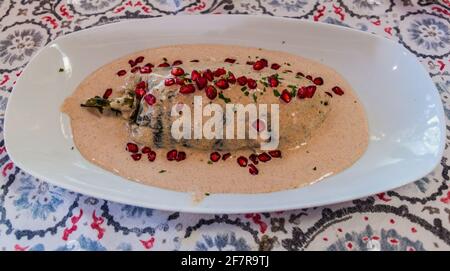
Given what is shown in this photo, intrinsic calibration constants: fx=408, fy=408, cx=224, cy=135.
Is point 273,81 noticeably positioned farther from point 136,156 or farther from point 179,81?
point 136,156

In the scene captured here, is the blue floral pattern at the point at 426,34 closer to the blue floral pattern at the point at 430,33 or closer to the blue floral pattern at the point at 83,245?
the blue floral pattern at the point at 430,33

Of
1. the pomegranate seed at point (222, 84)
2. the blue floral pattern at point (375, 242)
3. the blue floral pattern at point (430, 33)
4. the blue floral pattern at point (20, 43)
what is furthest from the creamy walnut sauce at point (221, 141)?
the blue floral pattern at point (430, 33)

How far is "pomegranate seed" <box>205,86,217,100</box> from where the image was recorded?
2355 mm

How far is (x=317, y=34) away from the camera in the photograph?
9.07 ft

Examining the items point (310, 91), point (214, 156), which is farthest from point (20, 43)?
point (310, 91)

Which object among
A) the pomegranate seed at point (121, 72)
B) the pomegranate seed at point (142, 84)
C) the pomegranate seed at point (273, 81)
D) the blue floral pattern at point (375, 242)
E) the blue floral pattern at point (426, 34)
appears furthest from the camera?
the blue floral pattern at point (426, 34)

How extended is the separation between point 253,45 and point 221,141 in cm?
84

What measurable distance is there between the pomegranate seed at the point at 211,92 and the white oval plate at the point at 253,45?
23.6 inches

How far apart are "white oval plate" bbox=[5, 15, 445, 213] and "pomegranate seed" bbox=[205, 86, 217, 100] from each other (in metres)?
0.60

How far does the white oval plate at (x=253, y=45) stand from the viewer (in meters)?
2.09

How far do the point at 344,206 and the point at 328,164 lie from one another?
0.87 feet

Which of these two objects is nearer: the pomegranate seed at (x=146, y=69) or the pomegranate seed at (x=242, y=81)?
the pomegranate seed at (x=242, y=81)

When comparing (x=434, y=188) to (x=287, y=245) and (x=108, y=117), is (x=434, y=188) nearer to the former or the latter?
(x=287, y=245)
